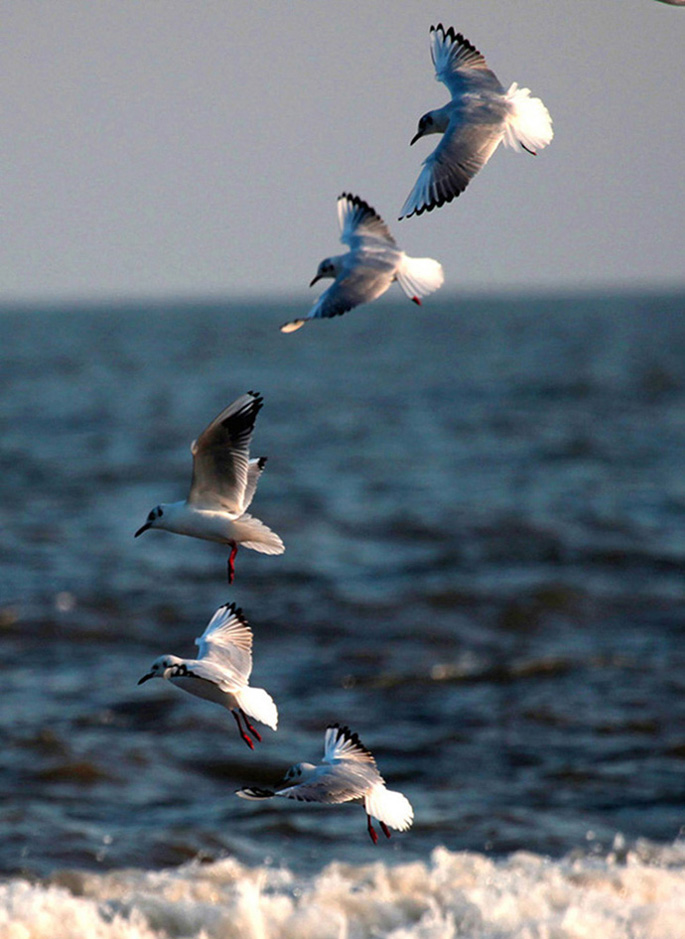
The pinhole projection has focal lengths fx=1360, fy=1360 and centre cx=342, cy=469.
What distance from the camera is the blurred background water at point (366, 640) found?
11547 millimetres

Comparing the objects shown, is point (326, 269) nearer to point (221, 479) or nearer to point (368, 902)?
point (221, 479)

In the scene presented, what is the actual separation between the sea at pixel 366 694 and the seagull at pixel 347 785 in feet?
16.3

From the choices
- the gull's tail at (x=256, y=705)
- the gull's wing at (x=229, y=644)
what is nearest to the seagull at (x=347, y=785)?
the gull's tail at (x=256, y=705)

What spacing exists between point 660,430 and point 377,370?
31.8 meters

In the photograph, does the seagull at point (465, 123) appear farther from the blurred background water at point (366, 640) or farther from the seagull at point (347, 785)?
the blurred background water at point (366, 640)

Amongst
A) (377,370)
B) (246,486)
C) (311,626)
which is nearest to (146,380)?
(377,370)

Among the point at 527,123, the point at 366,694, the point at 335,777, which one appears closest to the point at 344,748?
the point at 335,777

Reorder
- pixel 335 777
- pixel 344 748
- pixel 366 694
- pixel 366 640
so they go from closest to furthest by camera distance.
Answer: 1. pixel 335 777
2. pixel 344 748
3. pixel 366 694
4. pixel 366 640

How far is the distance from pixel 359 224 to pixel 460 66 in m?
0.60

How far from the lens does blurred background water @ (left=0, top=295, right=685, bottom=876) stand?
11.5 meters

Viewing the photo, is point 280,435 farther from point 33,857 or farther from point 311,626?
point 33,857

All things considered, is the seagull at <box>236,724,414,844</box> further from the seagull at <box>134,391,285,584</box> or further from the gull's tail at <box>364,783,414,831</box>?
the seagull at <box>134,391,285,584</box>

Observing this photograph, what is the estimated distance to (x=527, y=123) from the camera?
13.2ft

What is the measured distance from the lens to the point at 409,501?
2611 cm
